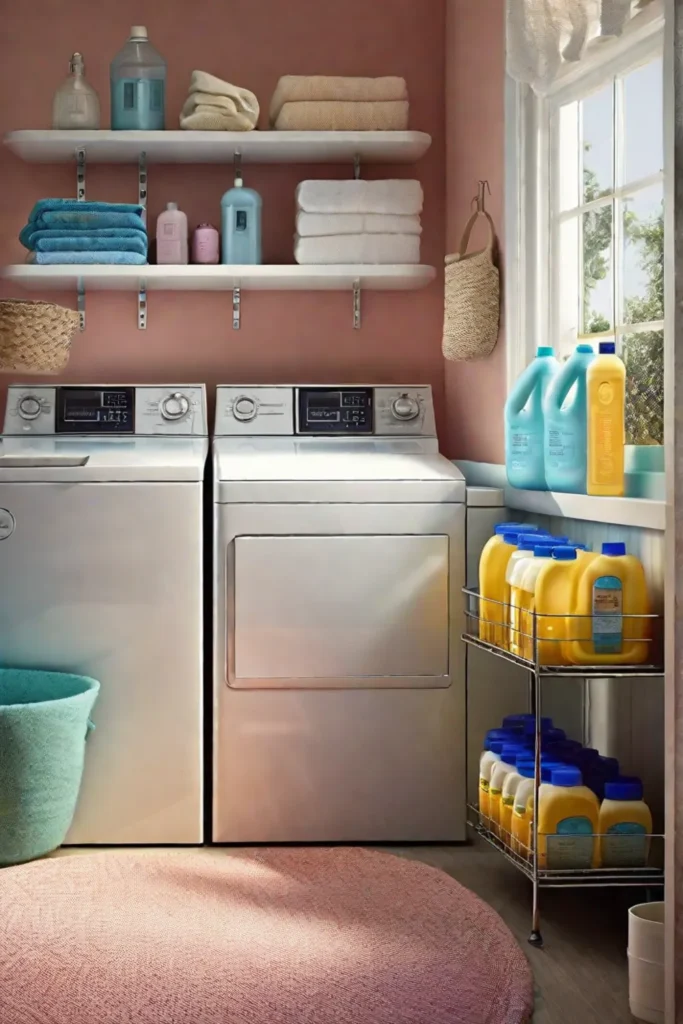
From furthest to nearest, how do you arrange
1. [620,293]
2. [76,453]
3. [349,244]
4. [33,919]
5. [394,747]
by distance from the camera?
[349,244], [76,453], [394,747], [620,293], [33,919]

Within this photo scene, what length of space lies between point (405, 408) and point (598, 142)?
3.33 feet

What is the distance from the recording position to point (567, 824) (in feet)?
7.81

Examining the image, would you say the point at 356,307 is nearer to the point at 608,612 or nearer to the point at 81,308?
the point at 81,308

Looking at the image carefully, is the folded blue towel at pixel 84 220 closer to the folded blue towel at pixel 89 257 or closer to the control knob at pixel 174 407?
the folded blue towel at pixel 89 257

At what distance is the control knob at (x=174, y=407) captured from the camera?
358cm

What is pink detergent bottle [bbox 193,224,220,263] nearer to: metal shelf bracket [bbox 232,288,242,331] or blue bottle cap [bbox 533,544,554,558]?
metal shelf bracket [bbox 232,288,242,331]

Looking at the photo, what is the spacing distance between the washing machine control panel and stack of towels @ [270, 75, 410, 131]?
873mm

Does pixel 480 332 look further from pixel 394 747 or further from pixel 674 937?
pixel 674 937

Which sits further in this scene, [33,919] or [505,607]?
[505,607]

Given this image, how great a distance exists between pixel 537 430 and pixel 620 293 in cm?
37

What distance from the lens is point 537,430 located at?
2879 mm

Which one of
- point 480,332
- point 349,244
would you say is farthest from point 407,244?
point 480,332

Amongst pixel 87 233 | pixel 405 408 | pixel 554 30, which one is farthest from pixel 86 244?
pixel 554 30

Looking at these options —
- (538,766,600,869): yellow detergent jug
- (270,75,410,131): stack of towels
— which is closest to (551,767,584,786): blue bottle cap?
(538,766,600,869): yellow detergent jug
